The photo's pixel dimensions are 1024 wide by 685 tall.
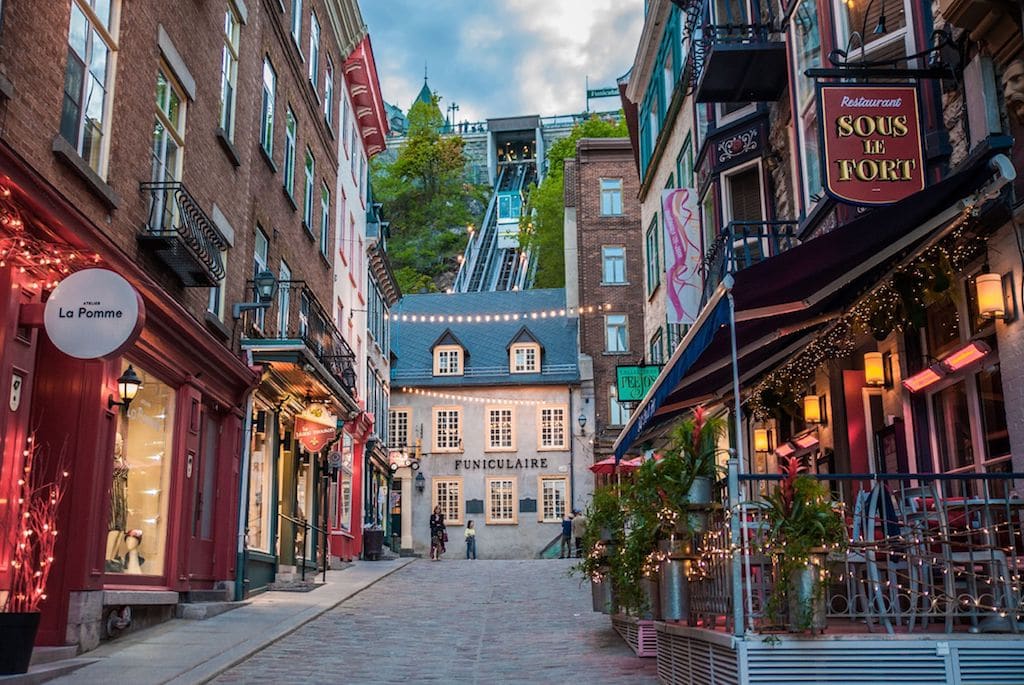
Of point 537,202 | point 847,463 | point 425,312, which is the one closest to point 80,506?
point 847,463

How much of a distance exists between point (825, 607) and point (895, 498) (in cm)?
259

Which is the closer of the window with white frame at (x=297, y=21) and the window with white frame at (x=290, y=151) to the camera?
the window with white frame at (x=290, y=151)

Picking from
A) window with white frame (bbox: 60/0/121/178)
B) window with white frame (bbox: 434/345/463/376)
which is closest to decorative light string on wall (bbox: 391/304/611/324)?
window with white frame (bbox: 434/345/463/376)

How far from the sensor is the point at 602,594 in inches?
542

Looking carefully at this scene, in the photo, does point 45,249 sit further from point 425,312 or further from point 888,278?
point 425,312

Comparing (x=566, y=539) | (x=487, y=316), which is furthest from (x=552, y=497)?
(x=487, y=316)

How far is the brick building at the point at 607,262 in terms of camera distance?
45625 mm

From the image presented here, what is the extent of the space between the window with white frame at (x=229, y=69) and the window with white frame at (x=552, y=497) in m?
29.0

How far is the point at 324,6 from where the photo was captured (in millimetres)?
25781

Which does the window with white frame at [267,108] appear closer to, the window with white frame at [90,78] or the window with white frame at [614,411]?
the window with white frame at [90,78]

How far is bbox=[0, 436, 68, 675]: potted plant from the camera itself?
→ 790 centimetres

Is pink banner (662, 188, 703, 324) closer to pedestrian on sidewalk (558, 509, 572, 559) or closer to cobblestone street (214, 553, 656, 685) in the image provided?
cobblestone street (214, 553, 656, 685)

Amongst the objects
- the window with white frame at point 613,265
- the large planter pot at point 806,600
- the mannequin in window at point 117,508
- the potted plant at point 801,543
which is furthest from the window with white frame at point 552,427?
the large planter pot at point 806,600

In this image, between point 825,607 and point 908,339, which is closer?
point 825,607
